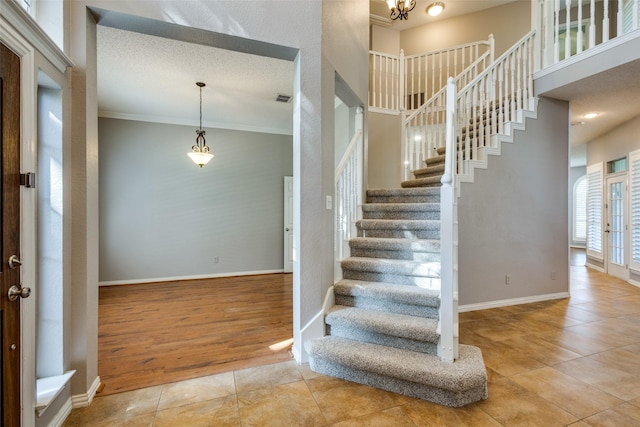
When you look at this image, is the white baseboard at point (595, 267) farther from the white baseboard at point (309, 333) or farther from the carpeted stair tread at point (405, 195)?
the white baseboard at point (309, 333)

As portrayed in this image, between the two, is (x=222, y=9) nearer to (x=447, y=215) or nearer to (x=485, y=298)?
(x=447, y=215)

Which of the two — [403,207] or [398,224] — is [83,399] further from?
[403,207]

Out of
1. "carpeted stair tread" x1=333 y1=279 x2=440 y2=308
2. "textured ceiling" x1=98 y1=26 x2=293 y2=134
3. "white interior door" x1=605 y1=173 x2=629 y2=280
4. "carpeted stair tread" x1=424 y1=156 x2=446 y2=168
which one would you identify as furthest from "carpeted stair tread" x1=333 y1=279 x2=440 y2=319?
"white interior door" x1=605 y1=173 x2=629 y2=280

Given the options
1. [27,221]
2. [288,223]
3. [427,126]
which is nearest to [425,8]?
[427,126]

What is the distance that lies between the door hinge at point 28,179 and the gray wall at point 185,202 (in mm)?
4036

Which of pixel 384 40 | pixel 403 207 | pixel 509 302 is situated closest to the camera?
pixel 403 207

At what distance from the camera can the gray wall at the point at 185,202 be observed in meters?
5.00

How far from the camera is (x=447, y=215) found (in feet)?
6.70

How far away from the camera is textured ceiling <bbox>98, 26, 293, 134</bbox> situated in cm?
316

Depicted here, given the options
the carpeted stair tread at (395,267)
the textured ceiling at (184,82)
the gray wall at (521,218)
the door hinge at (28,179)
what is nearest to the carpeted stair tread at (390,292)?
the carpeted stair tread at (395,267)

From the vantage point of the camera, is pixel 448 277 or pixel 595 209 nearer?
pixel 448 277

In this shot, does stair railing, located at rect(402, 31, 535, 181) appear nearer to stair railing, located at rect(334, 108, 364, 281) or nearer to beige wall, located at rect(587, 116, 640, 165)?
stair railing, located at rect(334, 108, 364, 281)

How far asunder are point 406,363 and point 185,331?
2291 millimetres

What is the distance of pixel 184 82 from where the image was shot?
3906mm
